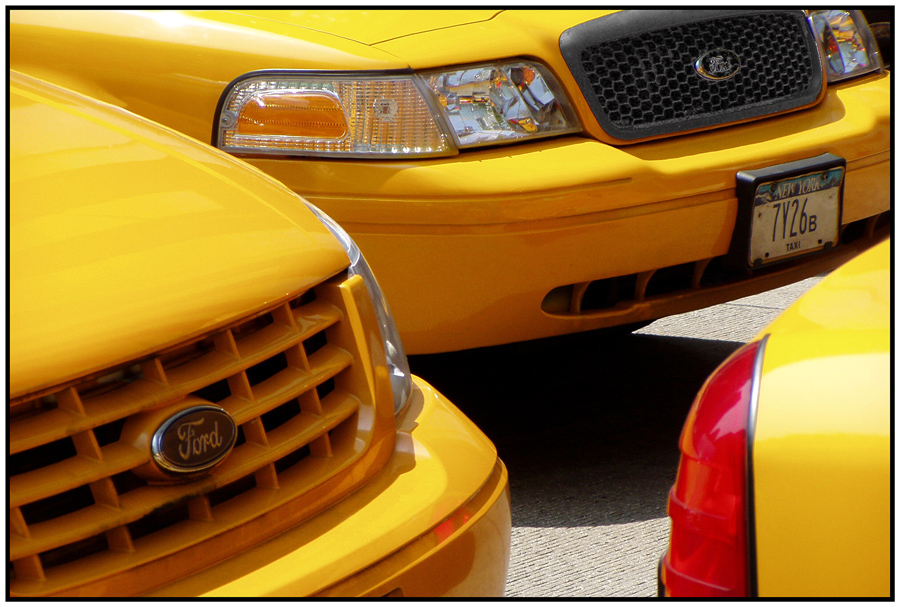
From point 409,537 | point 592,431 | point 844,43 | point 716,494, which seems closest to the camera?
point 716,494

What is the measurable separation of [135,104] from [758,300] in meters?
2.72

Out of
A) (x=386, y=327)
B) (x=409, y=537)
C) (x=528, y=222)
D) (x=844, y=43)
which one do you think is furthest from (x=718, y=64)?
(x=409, y=537)

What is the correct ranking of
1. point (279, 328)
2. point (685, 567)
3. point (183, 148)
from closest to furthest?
point (685, 567) → point (279, 328) → point (183, 148)

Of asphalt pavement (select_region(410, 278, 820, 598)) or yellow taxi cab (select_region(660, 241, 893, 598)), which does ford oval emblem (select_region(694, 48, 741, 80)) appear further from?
yellow taxi cab (select_region(660, 241, 893, 598))

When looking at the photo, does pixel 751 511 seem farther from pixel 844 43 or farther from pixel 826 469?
pixel 844 43

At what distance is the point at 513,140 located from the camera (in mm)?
→ 2693

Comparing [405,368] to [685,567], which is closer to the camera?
[685,567]

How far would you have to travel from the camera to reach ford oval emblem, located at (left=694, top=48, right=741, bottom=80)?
291cm

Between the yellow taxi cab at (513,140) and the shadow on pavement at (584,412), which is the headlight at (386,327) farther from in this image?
the shadow on pavement at (584,412)

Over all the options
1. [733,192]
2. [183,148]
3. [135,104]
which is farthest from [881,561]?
[135,104]

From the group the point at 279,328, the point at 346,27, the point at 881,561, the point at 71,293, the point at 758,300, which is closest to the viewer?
the point at 881,561

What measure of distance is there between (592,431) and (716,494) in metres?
1.96

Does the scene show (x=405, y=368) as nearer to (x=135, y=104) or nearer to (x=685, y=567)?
(x=685, y=567)

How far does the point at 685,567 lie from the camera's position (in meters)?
1.27
